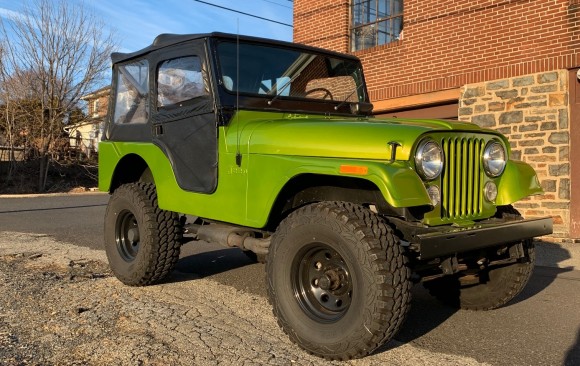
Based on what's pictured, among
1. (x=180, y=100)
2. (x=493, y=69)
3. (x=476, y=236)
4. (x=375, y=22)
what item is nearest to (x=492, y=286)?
(x=476, y=236)

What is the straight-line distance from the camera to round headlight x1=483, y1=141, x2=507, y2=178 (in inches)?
146

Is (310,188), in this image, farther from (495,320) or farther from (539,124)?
(539,124)

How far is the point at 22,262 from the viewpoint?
611cm

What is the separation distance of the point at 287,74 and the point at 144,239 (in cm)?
196

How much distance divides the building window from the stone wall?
2472mm

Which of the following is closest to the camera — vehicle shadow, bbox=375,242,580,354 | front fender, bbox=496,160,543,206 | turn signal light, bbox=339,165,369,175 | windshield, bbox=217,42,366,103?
turn signal light, bbox=339,165,369,175

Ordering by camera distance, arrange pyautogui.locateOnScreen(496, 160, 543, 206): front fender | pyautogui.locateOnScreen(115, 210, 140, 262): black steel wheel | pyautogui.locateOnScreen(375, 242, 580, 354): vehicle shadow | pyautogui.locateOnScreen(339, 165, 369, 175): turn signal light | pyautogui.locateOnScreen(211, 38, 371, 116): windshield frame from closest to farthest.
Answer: pyautogui.locateOnScreen(339, 165, 369, 175): turn signal light → pyautogui.locateOnScreen(375, 242, 580, 354): vehicle shadow → pyautogui.locateOnScreen(496, 160, 543, 206): front fender → pyautogui.locateOnScreen(211, 38, 371, 116): windshield frame → pyautogui.locateOnScreen(115, 210, 140, 262): black steel wheel

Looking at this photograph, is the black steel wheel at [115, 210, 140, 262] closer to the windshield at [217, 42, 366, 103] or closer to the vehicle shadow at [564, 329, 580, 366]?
the windshield at [217, 42, 366, 103]

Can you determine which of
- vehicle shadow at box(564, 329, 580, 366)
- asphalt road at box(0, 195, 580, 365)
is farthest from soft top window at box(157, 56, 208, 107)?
vehicle shadow at box(564, 329, 580, 366)

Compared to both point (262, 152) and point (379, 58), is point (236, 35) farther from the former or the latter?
point (379, 58)

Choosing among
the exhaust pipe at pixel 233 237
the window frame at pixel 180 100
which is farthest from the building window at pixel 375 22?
the exhaust pipe at pixel 233 237

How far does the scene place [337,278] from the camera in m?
3.29

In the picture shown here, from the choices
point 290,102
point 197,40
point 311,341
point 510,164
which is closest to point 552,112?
point 510,164

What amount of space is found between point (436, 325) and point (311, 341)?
1.25 meters
